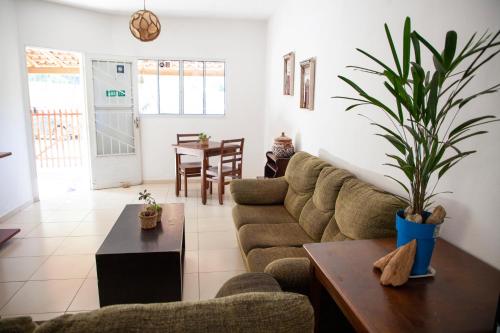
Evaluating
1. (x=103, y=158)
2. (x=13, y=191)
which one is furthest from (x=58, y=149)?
(x=13, y=191)

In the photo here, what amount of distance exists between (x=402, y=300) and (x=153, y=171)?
17.6 ft

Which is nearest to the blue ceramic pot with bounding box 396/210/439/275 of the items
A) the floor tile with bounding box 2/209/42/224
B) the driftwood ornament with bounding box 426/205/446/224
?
the driftwood ornament with bounding box 426/205/446/224

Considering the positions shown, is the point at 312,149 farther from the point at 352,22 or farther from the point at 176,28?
the point at 176,28

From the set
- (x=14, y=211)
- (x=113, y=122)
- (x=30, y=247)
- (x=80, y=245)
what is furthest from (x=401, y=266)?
(x=113, y=122)

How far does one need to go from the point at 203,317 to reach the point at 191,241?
2.89 m

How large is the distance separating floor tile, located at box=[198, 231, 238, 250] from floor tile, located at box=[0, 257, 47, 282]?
1.42m

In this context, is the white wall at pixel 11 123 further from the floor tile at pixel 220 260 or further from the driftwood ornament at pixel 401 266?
the driftwood ornament at pixel 401 266

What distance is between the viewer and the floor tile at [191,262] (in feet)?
9.80

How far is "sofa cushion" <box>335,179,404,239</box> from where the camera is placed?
1860 mm

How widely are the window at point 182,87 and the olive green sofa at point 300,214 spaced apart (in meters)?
3.02

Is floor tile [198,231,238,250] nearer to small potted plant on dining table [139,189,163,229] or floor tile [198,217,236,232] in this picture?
floor tile [198,217,236,232]

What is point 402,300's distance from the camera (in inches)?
48.6

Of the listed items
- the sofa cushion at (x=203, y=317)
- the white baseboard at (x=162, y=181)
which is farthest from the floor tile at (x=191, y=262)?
the white baseboard at (x=162, y=181)

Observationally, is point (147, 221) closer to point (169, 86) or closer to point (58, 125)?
point (169, 86)
